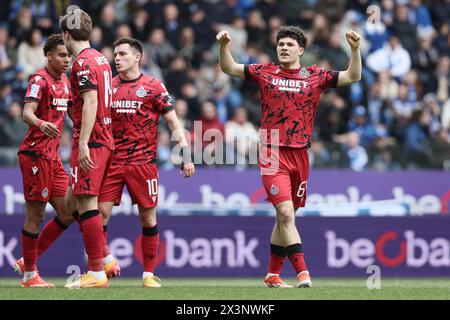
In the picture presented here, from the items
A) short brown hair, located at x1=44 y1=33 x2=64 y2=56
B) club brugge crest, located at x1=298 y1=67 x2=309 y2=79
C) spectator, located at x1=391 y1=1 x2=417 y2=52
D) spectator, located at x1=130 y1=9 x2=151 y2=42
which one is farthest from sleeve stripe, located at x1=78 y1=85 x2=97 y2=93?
spectator, located at x1=391 y1=1 x2=417 y2=52

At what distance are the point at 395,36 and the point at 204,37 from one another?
3879 mm

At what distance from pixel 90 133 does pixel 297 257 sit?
94.3 inches

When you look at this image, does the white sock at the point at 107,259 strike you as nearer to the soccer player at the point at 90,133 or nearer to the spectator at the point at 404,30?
the soccer player at the point at 90,133

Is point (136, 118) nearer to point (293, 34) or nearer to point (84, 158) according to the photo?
point (84, 158)

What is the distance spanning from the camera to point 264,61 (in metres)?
20.6

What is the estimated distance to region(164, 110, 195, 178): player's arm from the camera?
11.5 meters

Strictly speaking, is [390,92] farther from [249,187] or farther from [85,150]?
[85,150]

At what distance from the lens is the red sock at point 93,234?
10.7 m

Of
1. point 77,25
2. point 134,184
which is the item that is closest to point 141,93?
point 134,184

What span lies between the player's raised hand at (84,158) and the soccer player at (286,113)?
1.88 metres

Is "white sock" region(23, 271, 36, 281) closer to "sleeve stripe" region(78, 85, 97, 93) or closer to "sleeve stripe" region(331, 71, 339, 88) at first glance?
"sleeve stripe" region(78, 85, 97, 93)

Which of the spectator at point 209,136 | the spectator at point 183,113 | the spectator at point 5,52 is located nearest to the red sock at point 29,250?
the spectator at point 209,136

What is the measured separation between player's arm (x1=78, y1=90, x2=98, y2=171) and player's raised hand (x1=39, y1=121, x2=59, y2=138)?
0.75 m
